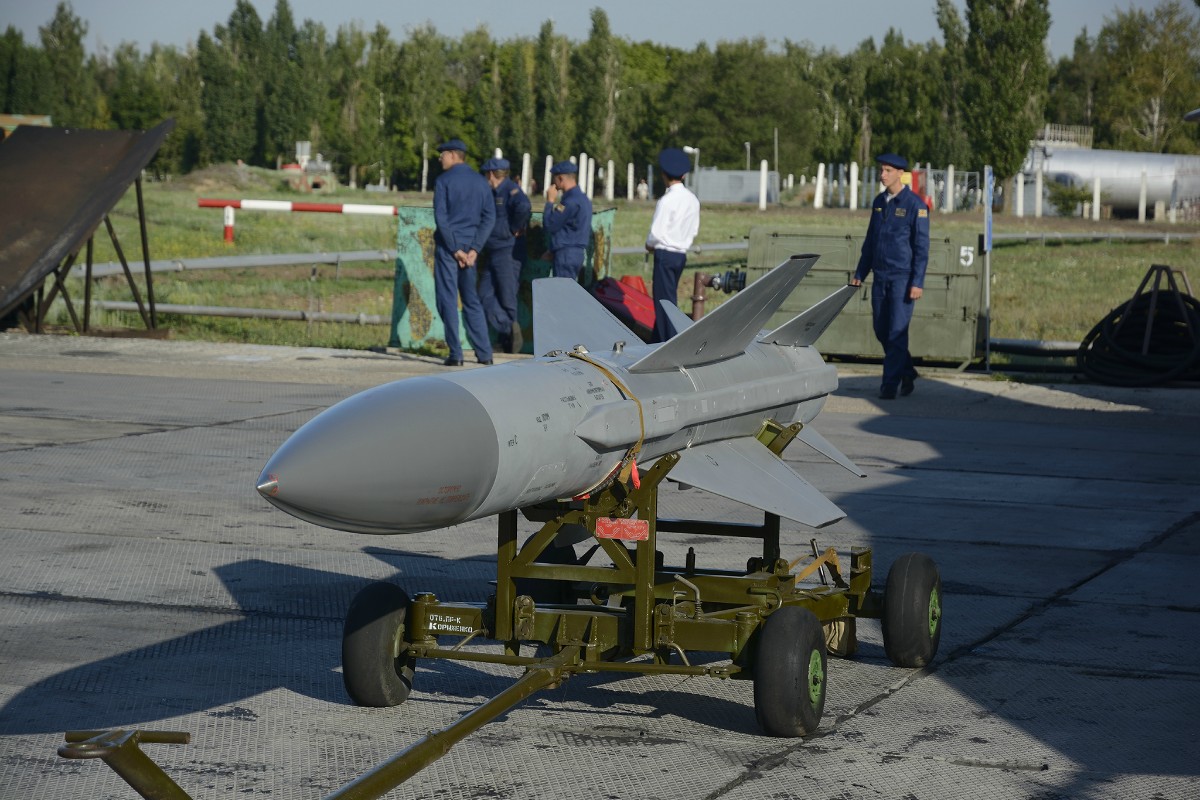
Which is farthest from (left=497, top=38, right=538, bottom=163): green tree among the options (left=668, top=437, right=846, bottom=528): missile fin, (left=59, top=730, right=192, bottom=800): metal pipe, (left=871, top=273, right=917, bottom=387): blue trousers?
(left=59, top=730, right=192, bottom=800): metal pipe

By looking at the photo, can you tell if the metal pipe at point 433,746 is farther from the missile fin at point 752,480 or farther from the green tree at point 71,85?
the green tree at point 71,85

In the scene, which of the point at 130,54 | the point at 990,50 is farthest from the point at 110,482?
the point at 130,54

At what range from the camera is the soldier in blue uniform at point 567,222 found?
15742mm

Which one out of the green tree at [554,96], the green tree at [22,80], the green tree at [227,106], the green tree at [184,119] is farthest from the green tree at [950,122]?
the green tree at [22,80]

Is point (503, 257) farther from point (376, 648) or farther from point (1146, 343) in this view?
point (376, 648)

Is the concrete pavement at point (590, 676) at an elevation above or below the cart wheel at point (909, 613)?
below

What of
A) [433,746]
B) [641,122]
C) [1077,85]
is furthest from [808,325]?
[1077,85]

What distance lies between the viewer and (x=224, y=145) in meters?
75.4

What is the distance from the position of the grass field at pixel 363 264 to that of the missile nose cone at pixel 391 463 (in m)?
11.1

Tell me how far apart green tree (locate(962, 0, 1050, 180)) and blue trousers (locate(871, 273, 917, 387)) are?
40482 millimetres

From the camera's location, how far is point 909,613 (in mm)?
5527

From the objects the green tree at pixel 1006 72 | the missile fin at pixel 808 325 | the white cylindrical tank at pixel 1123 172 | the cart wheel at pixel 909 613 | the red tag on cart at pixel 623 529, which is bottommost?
the cart wheel at pixel 909 613

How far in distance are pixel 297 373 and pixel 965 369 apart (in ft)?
22.5

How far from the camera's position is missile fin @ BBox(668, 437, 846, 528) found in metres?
5.35
